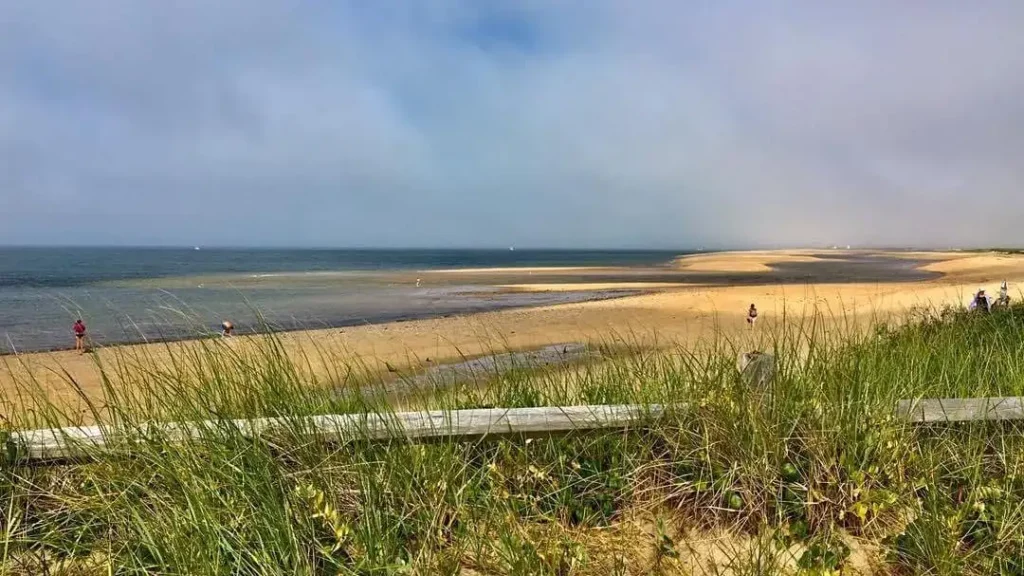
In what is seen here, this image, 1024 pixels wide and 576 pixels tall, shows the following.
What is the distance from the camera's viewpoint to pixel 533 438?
2.87 metres

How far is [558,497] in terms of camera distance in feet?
9.09

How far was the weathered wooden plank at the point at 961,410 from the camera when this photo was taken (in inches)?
111

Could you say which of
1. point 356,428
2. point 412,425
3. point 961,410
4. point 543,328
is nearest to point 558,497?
point 412,425

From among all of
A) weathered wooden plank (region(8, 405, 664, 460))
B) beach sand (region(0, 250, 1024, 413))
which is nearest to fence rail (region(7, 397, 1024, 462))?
weathered wooden plank (region(8, 405, 664, 460))

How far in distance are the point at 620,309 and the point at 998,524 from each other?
64.8 ft

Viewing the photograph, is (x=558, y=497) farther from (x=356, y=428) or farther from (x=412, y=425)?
(x=356, y=428)

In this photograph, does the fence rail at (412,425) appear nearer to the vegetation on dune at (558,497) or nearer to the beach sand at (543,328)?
the vegetation on dune at (558,497)

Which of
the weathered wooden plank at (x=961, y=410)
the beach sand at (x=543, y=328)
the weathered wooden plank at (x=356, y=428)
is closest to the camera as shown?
the weathered wooden plank at (x=356, y=428)

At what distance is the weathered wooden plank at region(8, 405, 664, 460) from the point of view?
272cm

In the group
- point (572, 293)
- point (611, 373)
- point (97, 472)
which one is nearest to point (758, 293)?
point (572, 293)

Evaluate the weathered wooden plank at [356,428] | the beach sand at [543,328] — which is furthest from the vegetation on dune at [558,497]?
the beach sand at [543,328]

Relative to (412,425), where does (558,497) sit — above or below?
below

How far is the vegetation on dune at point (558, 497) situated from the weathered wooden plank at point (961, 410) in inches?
2.8

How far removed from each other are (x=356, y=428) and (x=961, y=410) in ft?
9.64
